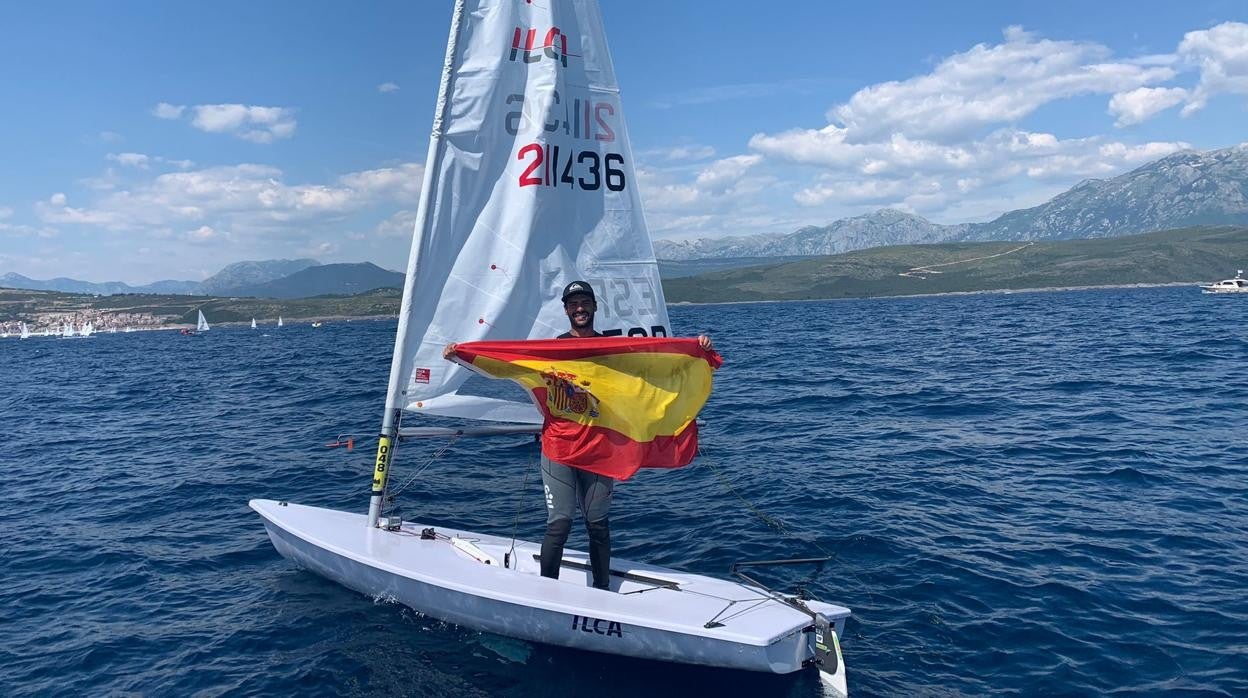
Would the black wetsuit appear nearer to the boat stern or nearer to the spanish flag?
the spanish flag

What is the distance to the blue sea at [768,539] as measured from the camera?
8188mm

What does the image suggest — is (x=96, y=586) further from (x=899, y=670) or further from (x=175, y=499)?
(x=899, y=670)

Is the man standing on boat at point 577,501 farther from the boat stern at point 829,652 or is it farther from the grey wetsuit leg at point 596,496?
the boat stern at point 829,652

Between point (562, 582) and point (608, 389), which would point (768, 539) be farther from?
point (608, 389)

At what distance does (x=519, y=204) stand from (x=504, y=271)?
1.09 m

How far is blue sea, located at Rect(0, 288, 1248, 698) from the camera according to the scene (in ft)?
26.9

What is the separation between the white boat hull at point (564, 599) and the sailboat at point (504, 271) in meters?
0.04

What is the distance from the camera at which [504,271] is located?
10.5m

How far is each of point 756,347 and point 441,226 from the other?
151 feet

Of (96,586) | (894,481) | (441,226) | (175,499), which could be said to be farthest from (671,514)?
(175,499)

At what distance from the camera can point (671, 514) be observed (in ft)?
46.1

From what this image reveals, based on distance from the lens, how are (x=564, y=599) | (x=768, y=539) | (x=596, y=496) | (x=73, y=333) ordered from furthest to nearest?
(x=73, y=333), (x=768, y=539), (x=596, y=496), (x=564, y=599)

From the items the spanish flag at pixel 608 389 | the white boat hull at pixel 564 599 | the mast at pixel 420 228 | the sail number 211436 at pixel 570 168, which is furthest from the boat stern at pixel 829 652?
the sail number 211436 at pixel 570 168

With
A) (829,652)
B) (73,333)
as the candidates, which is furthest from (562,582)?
(73,333)
